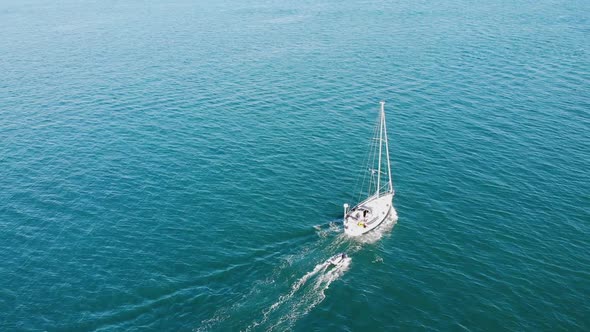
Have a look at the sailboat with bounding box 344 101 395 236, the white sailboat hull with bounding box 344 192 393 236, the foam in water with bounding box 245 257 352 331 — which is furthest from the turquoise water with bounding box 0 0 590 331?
the sailboat with bounding box 344 101 395 236

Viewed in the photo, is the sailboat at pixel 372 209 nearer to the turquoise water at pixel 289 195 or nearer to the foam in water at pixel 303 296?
the turquoise water at pixel 289 195

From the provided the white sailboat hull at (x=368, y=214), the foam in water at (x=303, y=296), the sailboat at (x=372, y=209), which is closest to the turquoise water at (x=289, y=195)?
the foam in water at (x=303, y=296)

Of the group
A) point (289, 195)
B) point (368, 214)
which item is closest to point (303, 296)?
point (368, 214)

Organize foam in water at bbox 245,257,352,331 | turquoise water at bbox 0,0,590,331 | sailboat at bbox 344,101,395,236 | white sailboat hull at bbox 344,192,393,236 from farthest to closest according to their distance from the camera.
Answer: sailboat at bbox 344,101,395,236
white sailboat hull at bbox 344,192,393,236
turquoise water at bbox 0,0,590,331
foam in water at bbox 245,257,352,331

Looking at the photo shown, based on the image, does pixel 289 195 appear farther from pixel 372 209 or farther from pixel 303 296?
pixel 303 296

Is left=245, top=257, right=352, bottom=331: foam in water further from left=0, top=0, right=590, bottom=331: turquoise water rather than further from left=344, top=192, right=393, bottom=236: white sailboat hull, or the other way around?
left=344, top=192, right=393, bottom=236: white sailboat hull

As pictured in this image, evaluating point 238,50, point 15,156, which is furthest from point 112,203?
point 238,50
